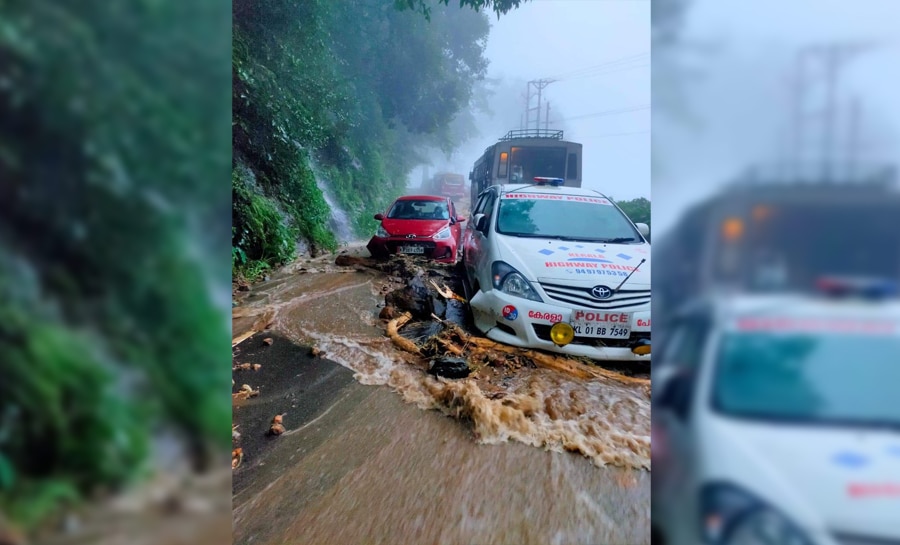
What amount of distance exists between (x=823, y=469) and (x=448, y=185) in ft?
6.67

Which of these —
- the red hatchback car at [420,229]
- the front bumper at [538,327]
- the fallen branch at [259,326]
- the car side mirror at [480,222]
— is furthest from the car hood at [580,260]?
the fallen branch at [259,326]

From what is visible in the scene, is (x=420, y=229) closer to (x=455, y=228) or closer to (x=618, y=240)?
(x=455, y=228)

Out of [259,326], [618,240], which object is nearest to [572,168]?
[618,240]

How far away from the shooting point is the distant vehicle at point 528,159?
195 cm

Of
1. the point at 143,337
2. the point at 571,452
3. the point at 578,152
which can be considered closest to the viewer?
the point at 143,337

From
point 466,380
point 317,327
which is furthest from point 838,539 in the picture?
point 317,327

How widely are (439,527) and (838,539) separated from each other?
1.05 meters

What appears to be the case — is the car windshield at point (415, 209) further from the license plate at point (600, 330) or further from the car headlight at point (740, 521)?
the car headlight at point (740, 521)

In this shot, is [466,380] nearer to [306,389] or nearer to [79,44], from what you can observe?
[306,389]

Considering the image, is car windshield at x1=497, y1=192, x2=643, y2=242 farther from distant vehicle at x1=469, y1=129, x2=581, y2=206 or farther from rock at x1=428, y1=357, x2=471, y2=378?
rock at x1=428, y1=357, x2=471, y2=378

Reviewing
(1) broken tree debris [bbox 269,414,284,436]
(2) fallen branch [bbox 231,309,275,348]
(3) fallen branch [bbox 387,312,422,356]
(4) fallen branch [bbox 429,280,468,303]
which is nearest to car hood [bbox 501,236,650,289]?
(4) fallen branch [bbox 429,280,468,303]

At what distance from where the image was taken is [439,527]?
4.45 ft

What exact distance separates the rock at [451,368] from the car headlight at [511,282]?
43 centimetres

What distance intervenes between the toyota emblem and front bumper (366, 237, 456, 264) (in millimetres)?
1034
